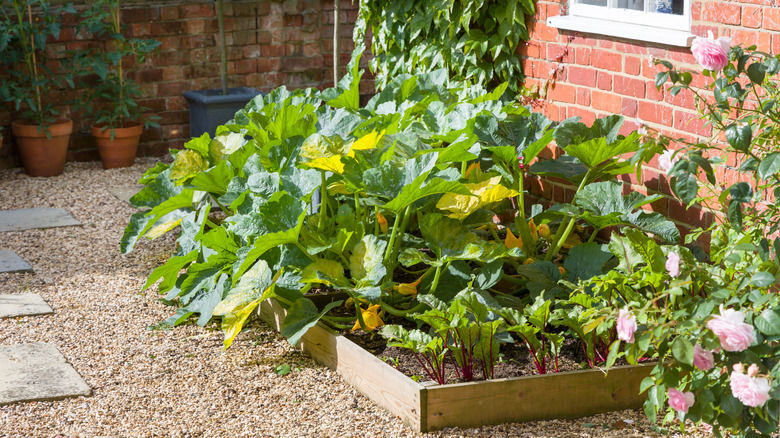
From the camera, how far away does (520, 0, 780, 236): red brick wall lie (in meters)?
3.14

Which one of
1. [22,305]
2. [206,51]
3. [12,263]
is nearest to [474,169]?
[22,305]

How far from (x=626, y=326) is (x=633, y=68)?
6.12ft

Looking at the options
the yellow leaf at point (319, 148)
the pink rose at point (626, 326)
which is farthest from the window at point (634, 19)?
the pink rose at point (626, 326)

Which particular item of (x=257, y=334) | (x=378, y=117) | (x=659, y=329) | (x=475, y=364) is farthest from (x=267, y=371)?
(x=659, y=329)

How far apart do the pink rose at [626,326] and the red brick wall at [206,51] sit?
5.69 m

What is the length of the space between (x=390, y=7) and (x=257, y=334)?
217cm

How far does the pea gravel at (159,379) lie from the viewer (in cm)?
A: 278

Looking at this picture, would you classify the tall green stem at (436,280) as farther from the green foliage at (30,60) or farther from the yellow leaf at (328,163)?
the green foliage at (30,60)

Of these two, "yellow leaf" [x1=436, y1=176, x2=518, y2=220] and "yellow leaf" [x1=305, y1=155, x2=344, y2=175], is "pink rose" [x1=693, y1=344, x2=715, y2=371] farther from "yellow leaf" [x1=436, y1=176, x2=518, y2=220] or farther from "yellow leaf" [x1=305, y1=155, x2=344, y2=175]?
"yellow leaf" [x1=305, y1=155, x2=344, y2=175]

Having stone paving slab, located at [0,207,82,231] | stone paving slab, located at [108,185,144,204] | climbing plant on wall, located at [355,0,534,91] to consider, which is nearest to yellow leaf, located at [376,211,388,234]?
climbing plant on wall, located at [355,0,534,91]

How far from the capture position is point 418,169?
123 inches

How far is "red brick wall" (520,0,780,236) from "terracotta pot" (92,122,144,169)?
353cm

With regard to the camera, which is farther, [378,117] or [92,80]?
[92,80]

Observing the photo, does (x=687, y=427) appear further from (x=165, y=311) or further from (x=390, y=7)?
(x=390, y=7)
